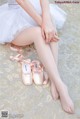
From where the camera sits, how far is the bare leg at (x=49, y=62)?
1425 mm

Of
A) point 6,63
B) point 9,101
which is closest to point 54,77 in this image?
point 9,101

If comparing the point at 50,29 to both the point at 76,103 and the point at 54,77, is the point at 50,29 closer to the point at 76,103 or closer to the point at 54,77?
the point at 54,77

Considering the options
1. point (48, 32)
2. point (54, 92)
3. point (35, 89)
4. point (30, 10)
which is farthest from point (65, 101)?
point (30, 10)

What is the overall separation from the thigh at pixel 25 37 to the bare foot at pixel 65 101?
13.0 inches

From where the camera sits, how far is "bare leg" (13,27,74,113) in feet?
4.67

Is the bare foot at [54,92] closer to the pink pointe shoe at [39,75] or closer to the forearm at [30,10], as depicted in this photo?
the pink pointe shoe at [39,75]

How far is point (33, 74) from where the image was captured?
5.16ft

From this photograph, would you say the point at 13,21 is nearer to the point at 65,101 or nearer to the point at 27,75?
the point at 27,75

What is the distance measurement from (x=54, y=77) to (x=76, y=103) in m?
0.17

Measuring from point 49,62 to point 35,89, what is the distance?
0.16 metres

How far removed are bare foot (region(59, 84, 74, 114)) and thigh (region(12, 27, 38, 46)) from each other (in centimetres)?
33

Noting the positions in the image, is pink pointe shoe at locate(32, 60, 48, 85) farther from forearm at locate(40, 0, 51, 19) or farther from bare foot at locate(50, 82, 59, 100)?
forearm at locate(40, 0, 51, 19)

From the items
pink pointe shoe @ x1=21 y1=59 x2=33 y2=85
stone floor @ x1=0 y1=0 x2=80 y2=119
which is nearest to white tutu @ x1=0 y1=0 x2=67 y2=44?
stone floor @ x1=0 y1=0 x2=80 y2=119

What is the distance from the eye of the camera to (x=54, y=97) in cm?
148
